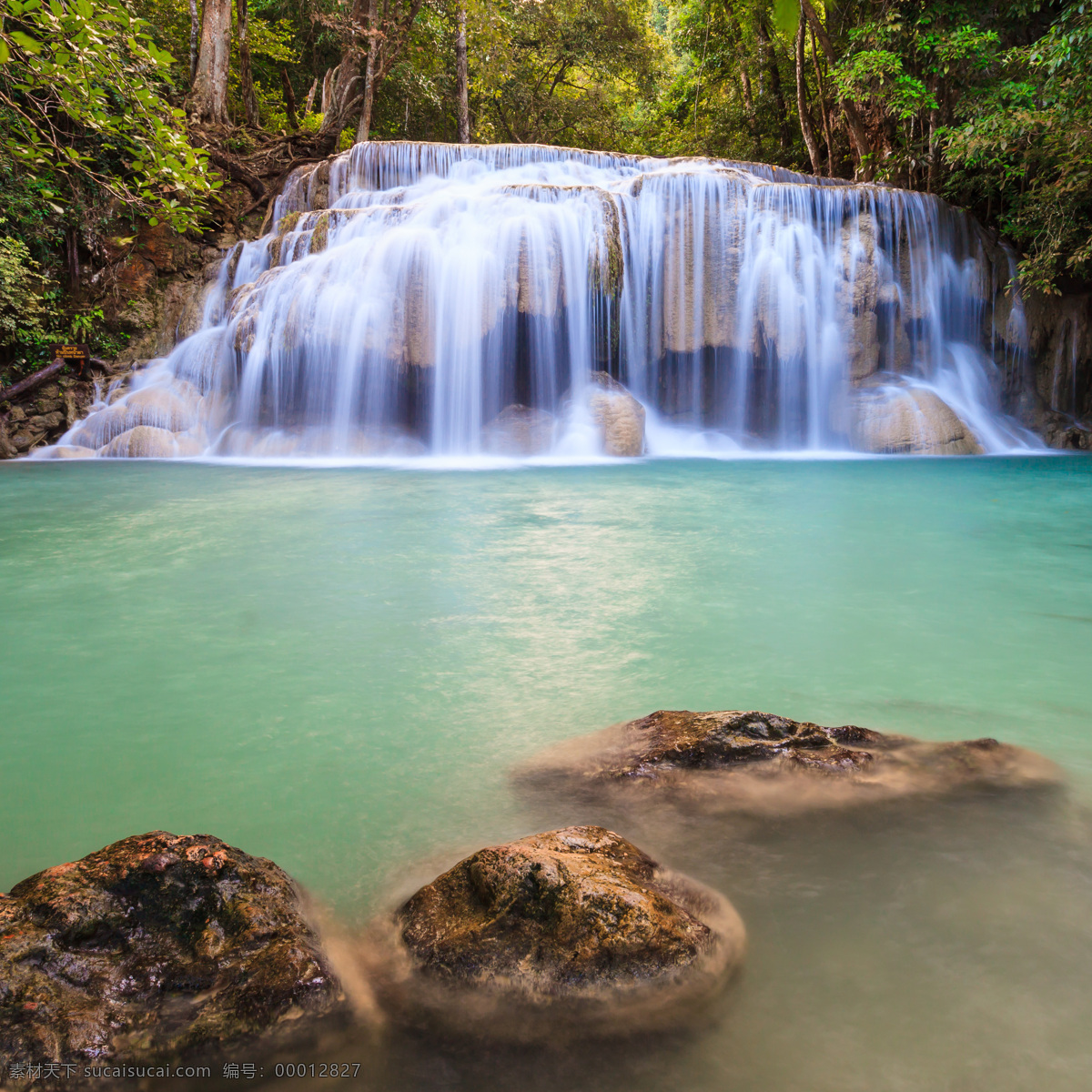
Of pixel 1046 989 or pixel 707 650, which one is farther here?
pixel 707 650

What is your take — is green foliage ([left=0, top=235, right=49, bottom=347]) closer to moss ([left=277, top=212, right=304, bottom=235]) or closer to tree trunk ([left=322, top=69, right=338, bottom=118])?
moss ([left=277, top=212, right=304, bottom=235])

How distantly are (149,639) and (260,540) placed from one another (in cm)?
193

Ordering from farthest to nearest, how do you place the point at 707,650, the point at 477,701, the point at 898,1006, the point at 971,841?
the point at 707,650 → the point at 477,701 → the point at 971,841 → the point at 898,1006

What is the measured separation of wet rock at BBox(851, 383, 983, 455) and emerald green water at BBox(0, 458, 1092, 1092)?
6.18m

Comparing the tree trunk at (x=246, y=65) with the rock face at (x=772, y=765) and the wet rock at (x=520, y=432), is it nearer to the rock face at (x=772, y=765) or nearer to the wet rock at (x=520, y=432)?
the wet rock at (x=520, y=432)

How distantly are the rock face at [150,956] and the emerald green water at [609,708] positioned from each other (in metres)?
0.21

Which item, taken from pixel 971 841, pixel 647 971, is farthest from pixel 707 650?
pixel 647 971

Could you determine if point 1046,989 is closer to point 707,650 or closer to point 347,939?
point 347,939

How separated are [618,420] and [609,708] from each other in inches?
349

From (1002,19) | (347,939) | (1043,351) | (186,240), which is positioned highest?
(1002,19)

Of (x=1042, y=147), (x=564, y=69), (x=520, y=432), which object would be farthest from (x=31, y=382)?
(x=564, y=69)

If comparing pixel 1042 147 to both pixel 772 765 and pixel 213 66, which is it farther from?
pixel 213 66

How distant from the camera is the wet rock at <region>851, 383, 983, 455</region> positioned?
37.6 feet

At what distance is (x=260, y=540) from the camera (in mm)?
5020
